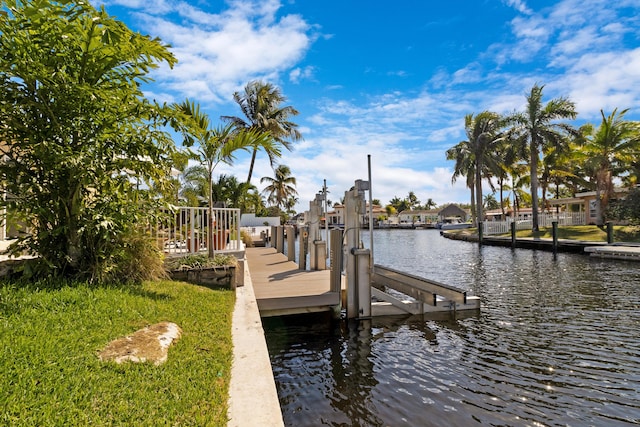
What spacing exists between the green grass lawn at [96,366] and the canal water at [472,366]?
54.8 inches

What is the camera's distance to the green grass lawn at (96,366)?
6.57 feet

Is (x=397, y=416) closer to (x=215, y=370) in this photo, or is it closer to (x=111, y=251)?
(x=215, y=370)

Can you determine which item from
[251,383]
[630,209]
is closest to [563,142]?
[630,209]

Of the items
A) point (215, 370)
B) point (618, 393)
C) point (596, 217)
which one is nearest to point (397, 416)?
point (215, 370)

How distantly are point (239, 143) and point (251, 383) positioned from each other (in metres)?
4.77

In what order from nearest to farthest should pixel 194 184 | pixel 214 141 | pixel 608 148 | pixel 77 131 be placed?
pixel 77 131 → pixel 214 141 → pixel 194 184 → pixel 608 148

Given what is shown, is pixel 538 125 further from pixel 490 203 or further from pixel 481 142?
pixel 490 203

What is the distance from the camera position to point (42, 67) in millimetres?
3840

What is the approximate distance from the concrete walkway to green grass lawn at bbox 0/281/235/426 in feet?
0.27

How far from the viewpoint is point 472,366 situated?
15.7 feet

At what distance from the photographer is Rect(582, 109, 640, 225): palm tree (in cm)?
2480

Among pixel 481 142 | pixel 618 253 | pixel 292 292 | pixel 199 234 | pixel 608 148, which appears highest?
pixel 481 142

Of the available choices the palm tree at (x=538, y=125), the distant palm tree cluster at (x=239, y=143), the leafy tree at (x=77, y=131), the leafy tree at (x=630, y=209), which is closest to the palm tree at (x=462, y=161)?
the palm tree at (x=538, y=125)

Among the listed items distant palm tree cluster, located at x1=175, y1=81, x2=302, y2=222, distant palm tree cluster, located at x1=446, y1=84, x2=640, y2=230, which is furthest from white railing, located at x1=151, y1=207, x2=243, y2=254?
distant palm tree cluster, located at x1=446, y1=84, x2=640, y2=230
